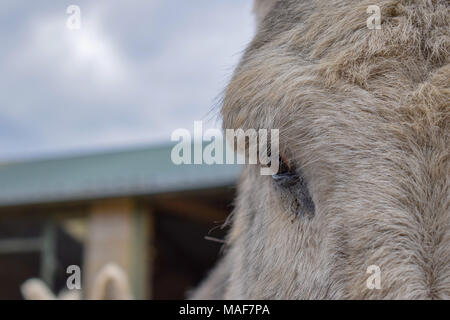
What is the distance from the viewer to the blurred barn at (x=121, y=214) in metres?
8.90

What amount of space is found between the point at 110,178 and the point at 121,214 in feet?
2.13

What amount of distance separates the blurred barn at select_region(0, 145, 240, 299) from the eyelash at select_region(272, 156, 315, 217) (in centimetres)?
464

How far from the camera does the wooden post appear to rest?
350 inches

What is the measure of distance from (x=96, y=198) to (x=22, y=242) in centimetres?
256

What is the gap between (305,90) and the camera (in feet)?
6.04

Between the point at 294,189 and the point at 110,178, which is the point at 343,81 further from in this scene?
the point at 110,178

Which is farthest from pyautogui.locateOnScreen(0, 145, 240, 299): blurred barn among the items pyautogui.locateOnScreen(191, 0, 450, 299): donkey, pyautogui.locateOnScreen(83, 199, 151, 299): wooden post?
pyautogui.locateOnScreen(191, 0, 450, 299): donkey

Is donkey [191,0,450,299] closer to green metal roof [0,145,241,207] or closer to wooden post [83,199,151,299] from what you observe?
green metal roof [0,145,241,207]

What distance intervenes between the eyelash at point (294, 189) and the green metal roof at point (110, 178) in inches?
198

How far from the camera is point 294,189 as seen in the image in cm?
198

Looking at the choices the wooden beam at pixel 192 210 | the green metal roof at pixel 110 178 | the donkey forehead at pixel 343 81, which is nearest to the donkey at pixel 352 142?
the donkey forehead at pixel 343 81
